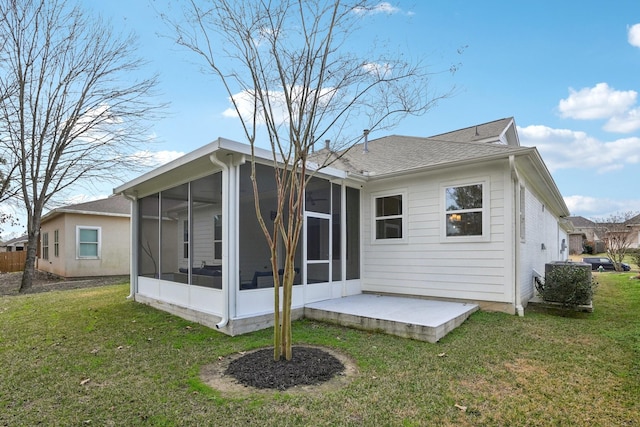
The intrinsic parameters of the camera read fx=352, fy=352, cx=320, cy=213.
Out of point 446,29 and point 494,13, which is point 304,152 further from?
point 494,13

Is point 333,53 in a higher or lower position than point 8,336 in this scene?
higher

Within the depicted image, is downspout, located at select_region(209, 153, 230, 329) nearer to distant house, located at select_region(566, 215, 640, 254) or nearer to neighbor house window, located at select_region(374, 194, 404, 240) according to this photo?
neighbor house window, located at select_region(374, 194, 404, 240)

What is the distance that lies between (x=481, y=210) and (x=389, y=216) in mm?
1988

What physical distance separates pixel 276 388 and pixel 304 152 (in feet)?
8.01

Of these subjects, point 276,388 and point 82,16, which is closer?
point 276,388

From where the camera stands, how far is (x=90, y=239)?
15477mm

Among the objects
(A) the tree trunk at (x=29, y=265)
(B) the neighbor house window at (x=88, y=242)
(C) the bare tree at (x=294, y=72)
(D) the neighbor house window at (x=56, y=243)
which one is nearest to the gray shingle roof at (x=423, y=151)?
(C) the bare tree at (x=294, y=72)

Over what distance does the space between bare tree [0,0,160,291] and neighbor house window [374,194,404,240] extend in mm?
9521

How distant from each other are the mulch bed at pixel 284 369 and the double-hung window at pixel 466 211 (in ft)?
13.0

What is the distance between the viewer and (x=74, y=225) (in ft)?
49.4

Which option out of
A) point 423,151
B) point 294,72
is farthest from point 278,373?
point 423,151

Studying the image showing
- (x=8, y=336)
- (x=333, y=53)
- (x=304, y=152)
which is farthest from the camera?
(x=8, y=336)

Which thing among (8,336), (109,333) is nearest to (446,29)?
(109,333)

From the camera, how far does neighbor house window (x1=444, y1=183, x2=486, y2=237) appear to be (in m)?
6.71
